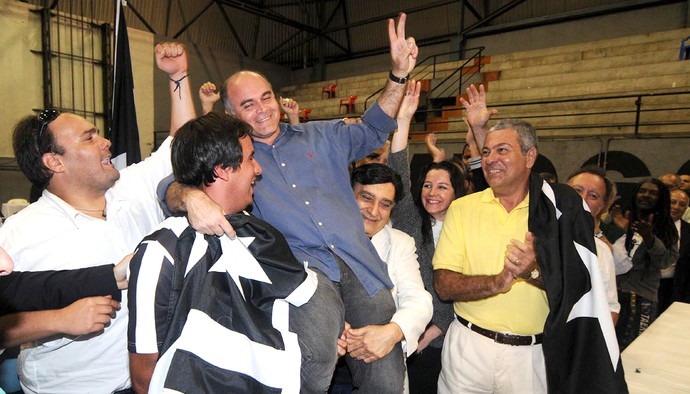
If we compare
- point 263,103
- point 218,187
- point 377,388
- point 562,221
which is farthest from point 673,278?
point 218,187

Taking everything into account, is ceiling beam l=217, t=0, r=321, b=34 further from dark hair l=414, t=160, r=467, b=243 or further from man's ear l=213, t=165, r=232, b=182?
man's ear l=213, t=165, r=232, b=182

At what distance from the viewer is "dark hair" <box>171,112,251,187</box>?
134 cm

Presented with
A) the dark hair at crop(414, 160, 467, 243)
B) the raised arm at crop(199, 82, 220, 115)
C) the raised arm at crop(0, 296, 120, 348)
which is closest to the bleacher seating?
the dark hair at crop(414, 160, 467, 243)

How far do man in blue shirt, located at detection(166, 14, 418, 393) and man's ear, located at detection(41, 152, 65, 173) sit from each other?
636mm

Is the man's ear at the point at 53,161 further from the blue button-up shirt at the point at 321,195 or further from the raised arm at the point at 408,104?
the raised arm at the point at 408,104

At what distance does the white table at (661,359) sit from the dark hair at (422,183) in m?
1.11

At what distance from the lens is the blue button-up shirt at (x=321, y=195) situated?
1.77 meters

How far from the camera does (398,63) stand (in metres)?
1.97

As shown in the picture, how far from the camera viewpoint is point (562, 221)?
6.39 feet

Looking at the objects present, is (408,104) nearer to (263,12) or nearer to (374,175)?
(374,175)

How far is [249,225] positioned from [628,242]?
2.98m

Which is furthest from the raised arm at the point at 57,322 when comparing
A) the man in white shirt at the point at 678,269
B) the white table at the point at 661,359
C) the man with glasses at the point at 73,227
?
the man in white shirt at the point at 678,269

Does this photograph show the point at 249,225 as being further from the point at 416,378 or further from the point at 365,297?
the point at 416,378

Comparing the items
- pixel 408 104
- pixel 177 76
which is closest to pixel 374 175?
pixel 408 104
